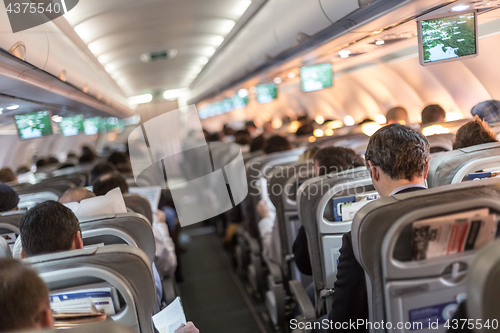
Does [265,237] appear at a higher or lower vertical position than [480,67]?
A: lower

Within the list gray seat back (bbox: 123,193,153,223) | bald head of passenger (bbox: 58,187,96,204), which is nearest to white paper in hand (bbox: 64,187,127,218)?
bald head of passenger (bbox: 58,187,96,204)

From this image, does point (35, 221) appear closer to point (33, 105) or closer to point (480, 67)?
point (33, 105)

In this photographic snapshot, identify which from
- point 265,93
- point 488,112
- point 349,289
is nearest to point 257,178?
point 488,112

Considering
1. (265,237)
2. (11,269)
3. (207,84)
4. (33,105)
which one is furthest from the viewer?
(207,84)

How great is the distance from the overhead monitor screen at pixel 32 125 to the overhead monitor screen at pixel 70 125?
15.3 feet

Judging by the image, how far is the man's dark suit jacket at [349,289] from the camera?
6.56 feet

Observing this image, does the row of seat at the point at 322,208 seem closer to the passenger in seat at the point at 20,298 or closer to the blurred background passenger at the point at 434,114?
the passenger in seat at the point at 20,298

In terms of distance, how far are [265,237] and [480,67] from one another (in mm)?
5603

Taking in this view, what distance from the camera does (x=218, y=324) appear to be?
201 inches

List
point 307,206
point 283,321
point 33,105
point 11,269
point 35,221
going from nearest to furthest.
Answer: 1. point 11,269
2. point 35,221
3. point 307,206
4. point 283,321
5. point 33,105

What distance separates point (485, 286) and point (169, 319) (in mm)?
1623

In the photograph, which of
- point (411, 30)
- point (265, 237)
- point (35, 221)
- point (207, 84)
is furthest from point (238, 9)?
point (207, 84)

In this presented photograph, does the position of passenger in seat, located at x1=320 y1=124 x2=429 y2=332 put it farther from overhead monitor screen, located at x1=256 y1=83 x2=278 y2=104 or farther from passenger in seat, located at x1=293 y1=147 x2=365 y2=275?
overhead monitor screen, located at x1=256 y1=83 x2=278 y2=104

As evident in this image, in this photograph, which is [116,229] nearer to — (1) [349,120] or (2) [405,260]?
(2) [405,260]
